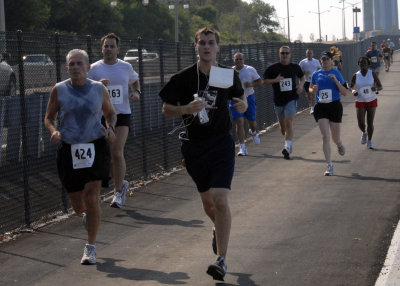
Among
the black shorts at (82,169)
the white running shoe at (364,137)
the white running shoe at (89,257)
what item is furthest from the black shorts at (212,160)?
the white running shoe at (364,137)

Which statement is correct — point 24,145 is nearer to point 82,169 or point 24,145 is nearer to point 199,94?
point 82,169

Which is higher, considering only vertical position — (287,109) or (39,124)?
(39,124)

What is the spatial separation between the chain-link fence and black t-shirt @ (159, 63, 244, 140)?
2861 mm

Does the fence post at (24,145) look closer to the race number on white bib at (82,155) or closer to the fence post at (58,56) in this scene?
the fence post at (58,56)

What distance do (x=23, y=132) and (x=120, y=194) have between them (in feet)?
5.32

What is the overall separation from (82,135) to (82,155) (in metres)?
0.21

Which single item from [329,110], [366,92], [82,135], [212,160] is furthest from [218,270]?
[366,92]

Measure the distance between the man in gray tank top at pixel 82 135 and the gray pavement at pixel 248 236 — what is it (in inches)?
24.8

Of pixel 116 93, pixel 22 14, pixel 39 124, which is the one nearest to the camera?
pixel 116 93

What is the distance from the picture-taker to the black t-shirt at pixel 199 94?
301 inches

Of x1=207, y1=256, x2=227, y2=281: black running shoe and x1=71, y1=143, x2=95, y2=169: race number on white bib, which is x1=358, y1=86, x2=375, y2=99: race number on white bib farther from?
x1=207, y1=256, x2=227, y2=281: black running shoe

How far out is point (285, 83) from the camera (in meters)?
17.0

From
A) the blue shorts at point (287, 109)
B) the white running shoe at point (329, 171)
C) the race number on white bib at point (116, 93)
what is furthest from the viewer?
the blue shorts at point (287, 109)

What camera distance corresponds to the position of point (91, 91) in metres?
8.31
